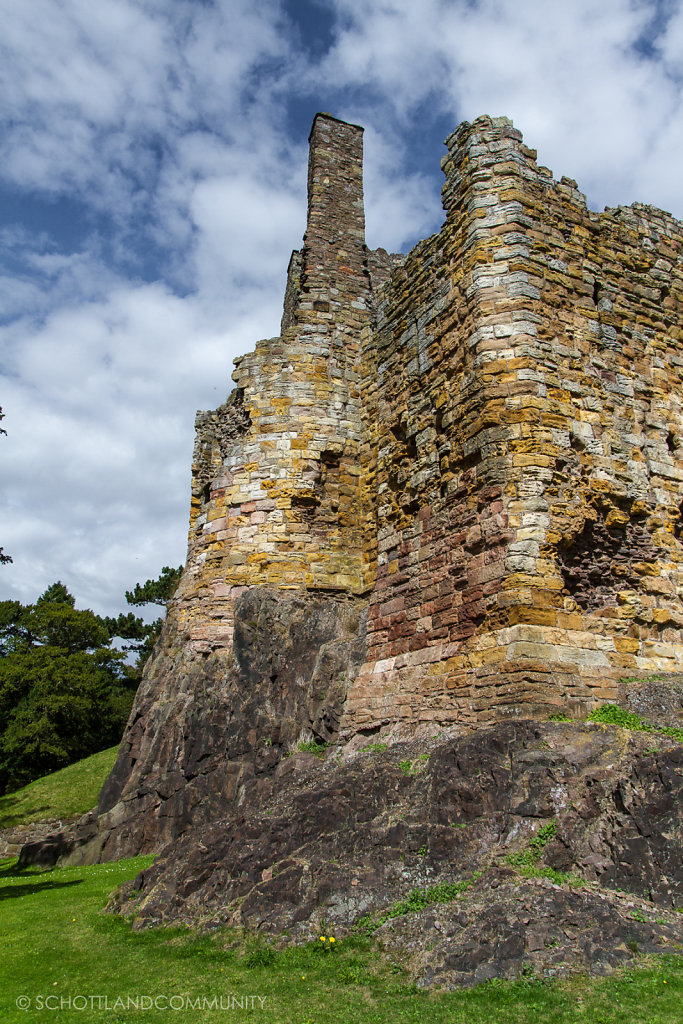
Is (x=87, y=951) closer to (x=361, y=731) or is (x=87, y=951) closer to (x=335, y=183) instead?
(x=361, y=731)

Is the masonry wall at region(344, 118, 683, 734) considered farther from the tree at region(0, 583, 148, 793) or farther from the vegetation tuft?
the tree at region(0, 583, 148, 793)

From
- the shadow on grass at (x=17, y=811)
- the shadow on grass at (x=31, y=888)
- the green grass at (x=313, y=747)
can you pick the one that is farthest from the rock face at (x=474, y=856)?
the shadow on grass at (x=17, y=811)

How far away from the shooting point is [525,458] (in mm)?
8328

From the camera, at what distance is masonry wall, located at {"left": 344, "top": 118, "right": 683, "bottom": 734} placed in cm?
789

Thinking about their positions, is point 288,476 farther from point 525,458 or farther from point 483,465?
point 525,458

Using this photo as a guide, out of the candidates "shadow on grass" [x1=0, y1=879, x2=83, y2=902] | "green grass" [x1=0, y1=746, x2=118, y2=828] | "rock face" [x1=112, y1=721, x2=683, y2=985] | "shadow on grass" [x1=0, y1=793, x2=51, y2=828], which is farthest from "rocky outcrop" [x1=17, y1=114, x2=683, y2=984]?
"shadow on grass" [x1=0, y1=793, x2=51, y2=828]

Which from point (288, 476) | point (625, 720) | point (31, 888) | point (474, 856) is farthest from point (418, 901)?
point (288, 476)

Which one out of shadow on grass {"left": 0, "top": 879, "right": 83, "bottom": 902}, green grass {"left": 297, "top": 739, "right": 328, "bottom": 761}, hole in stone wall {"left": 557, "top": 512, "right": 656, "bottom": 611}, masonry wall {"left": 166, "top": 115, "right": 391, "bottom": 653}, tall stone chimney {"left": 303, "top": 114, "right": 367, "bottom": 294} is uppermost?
tall stone chimney {"left": 303, "top": 114, "right": 367, "bottom": 294}

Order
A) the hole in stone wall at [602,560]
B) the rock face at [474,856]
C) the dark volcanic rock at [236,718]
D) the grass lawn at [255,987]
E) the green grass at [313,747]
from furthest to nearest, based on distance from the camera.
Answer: the dark volcanic rock at [236,718] → the green grass at [313,747] → the hole in stone wall at [602,560] → the rock face at [474,856] → the grass lawn at [255,987]

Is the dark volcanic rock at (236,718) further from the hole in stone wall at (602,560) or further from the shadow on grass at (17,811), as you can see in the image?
the shadow on grass at (17,811)

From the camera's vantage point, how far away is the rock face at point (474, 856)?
193 inches

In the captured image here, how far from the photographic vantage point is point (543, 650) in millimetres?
7441

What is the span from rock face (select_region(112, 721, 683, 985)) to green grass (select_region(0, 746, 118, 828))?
16.4 m

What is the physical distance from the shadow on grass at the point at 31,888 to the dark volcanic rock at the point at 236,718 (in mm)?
1034
